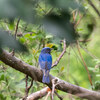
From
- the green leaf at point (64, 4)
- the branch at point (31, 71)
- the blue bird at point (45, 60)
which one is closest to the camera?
the green leaf at point (64, 4)

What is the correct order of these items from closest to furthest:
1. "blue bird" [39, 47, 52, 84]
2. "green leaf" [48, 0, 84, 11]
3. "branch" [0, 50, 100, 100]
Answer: "green leaf" [48, 0, 84, 11]
"branch" [0, 50, 100, 100]
"blue bird" [39, 47, 52, 84]

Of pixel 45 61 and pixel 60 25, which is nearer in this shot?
pixel 60 25

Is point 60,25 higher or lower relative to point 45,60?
higher

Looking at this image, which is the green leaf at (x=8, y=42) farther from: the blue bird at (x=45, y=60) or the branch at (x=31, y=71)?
the blue bird at (x=45, y=60)

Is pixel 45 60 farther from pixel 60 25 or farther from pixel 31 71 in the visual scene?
pixel 60 25

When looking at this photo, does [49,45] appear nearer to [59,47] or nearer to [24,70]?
[59,47]

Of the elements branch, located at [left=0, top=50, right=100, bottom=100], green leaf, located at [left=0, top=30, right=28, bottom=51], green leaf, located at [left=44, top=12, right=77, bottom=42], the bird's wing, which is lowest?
the bird's wing

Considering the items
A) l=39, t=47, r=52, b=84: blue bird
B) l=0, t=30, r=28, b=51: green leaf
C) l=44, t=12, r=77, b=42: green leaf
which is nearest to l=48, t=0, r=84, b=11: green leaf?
l=44, t=12, r=77, b=42: green leaf

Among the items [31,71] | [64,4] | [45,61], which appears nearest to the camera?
[64,4]

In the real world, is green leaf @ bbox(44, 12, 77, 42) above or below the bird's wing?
above

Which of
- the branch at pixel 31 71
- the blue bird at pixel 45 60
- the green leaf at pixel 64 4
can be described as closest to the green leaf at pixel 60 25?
the green leaf at pixel 64 4

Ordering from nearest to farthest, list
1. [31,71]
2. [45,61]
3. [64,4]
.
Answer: [64,4]
[31,71]
[45,61]

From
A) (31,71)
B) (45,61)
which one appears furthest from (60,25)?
(45,61)

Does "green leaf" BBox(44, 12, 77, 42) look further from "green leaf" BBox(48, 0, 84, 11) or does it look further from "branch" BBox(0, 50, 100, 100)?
"branch" BBox(0, 50, 100, 100)
